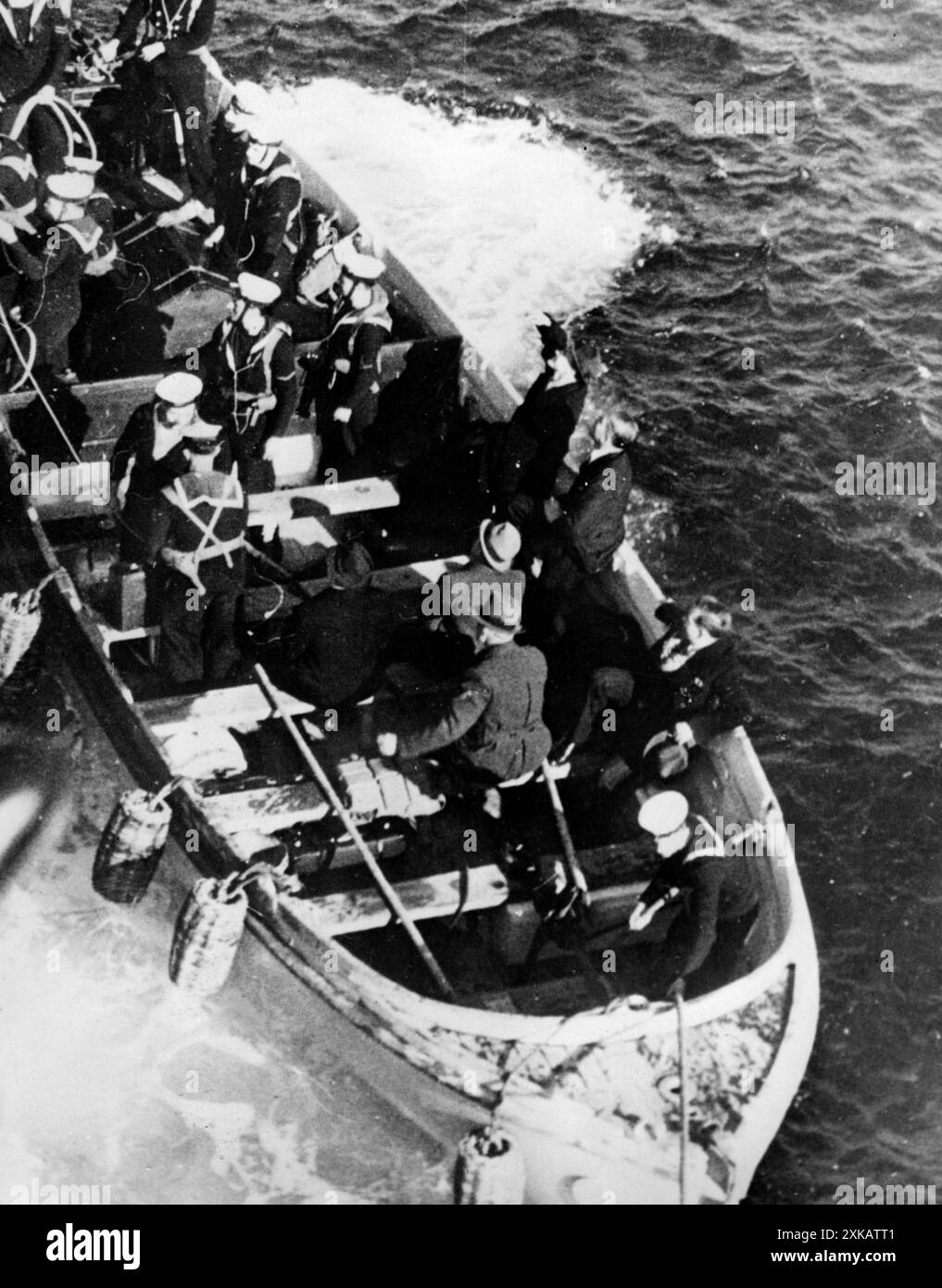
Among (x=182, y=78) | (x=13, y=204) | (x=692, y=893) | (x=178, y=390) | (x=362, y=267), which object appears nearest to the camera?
(x=692, y=893)

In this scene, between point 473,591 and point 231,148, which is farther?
point 231,148

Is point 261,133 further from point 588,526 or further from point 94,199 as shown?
point 588,526

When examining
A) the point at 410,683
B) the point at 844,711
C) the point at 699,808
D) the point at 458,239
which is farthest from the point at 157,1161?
the point at 458,239

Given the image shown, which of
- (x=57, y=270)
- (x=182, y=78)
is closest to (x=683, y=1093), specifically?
(x=57, y=270)

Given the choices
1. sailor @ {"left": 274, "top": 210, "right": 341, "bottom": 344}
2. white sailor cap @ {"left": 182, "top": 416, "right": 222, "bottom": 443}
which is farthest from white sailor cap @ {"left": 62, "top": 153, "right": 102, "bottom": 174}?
white sailor cap @ {"left": 182, "top": 416, "right": 222, "bottom": 443}

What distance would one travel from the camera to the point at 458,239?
625 inches

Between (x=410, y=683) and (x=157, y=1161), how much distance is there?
9.53ft

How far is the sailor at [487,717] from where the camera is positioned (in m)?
6.86

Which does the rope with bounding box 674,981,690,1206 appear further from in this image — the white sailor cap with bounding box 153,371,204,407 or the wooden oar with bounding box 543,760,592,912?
the white sailor cap with bounding box 153,371,204,407

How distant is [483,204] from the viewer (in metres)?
16.4

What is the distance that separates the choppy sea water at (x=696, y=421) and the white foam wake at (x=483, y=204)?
0.16 feet

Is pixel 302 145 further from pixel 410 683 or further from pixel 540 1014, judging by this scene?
pixel 540 1014

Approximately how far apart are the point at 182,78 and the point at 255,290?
12.6ft

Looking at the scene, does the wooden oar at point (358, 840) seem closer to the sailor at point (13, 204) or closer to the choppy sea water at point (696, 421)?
the choppy sea water at point (696, 421)
